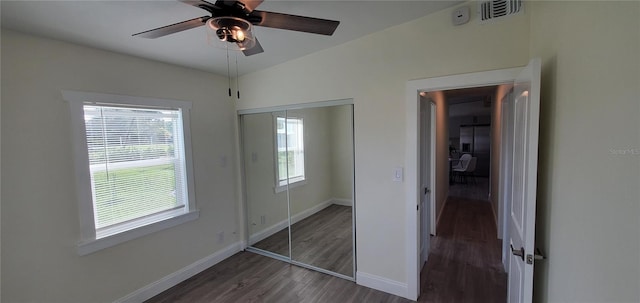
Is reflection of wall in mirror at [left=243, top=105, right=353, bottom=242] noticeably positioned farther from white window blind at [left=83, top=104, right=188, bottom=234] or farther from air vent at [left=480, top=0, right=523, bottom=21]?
air vent at [left=480, top=0, right=523, bottom=21]

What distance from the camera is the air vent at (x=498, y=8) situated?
1744mm

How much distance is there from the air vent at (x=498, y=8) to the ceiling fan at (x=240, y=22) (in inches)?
48.7

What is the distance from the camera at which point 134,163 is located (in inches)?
97.2

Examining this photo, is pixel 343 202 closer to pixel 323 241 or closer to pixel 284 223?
pixel 323 241

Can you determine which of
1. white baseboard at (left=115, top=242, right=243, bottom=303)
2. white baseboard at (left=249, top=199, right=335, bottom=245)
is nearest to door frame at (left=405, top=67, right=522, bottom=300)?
white baseboard at (left=249, top=199, right=335, bottom=245)

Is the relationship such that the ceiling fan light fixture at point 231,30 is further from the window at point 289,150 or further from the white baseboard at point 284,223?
the white baseboard at point 284,223

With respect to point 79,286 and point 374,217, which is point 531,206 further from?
point 79,286

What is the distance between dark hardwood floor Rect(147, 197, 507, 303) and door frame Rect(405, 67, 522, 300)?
32 cm

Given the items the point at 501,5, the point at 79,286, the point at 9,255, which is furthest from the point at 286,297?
the point at 501,5

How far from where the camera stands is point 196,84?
118 inches

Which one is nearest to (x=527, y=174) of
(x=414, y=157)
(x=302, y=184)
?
(x=414, y=157)

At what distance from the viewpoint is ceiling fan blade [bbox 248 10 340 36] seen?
134 cm

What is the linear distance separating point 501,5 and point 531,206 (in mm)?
1414

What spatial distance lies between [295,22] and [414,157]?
1494 mm
